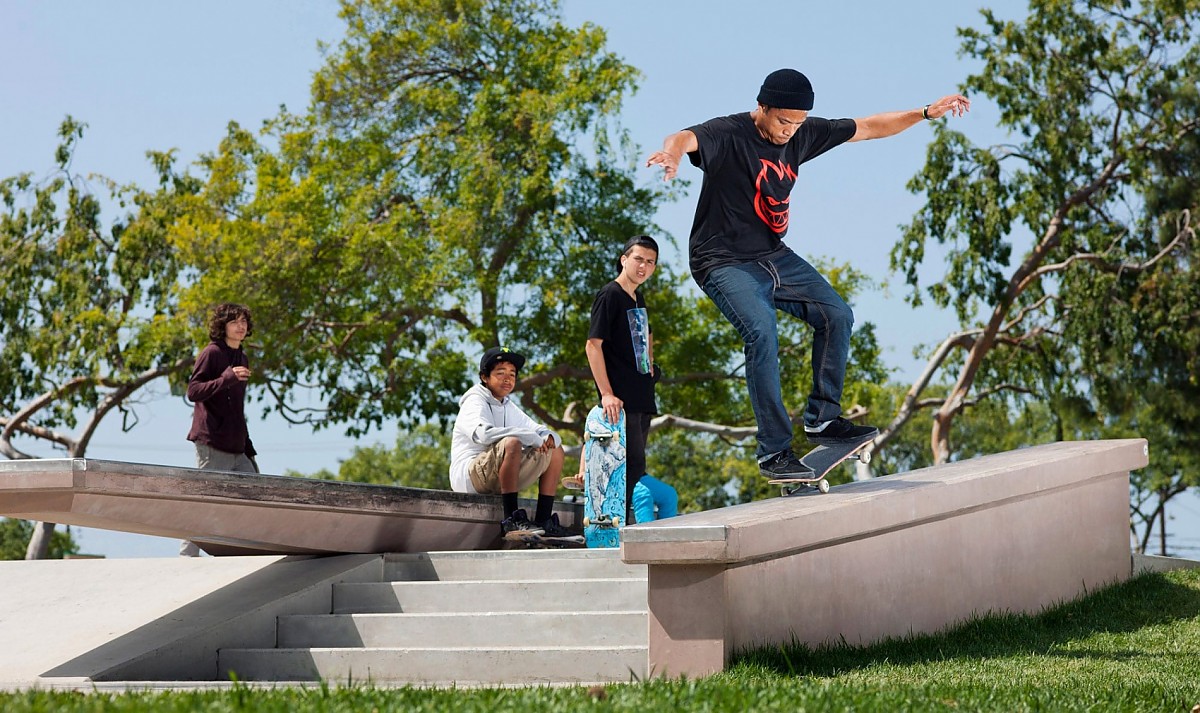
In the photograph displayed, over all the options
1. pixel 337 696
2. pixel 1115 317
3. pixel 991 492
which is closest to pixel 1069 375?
pixel 1115 317

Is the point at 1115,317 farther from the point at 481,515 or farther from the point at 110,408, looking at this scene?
the point at 110,408

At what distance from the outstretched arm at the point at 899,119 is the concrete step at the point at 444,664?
10.8 ft

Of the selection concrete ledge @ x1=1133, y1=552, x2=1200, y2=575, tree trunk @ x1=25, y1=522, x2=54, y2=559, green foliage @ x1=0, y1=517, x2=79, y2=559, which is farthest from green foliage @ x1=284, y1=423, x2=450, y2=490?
concrete ledge @ x1=1133, y1=552, x2=1200, y2=575

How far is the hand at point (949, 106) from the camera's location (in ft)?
23.1

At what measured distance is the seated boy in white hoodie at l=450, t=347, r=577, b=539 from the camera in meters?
8.34

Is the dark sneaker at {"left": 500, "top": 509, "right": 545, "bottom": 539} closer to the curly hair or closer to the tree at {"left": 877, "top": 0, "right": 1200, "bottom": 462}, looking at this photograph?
the curly hair

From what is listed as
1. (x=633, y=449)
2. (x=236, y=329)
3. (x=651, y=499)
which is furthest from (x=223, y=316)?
(x=651, y=499)

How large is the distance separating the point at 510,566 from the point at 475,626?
0.87 metres

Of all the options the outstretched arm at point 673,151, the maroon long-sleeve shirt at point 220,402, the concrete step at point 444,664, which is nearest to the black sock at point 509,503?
the maroon long-sleeve shirt at point 220,402

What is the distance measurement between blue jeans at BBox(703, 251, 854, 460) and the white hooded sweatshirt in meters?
1.93

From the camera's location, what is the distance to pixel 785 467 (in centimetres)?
690

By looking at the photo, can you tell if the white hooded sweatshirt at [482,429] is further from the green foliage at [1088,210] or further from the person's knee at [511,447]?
the green foliage at [1088,210]

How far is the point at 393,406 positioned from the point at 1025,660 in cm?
1877

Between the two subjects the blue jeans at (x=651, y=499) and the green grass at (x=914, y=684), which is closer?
the green grass at (x=914, y=684)
